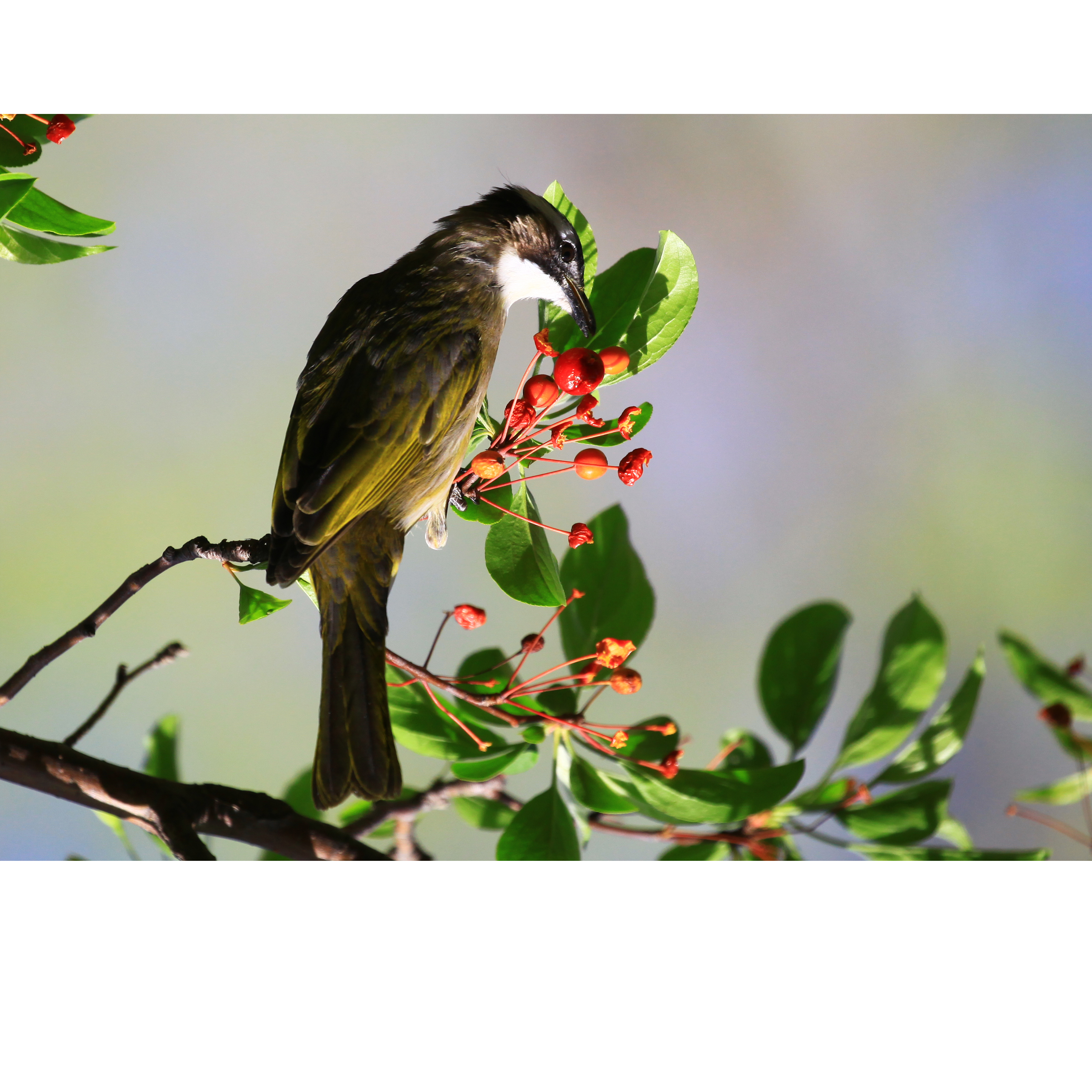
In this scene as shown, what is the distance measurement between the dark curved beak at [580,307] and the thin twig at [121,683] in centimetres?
43

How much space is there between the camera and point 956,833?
85cm

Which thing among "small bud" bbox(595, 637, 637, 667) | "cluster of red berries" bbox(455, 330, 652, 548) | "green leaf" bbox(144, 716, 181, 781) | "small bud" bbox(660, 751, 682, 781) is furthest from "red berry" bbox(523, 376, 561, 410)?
"green leaf" bbox(144, 716, 181, 781)

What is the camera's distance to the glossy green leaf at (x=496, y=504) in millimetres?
667

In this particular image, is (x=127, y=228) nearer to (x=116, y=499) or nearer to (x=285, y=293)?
(x=285, y=293)

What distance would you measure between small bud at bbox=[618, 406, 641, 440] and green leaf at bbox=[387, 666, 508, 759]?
0.28 m

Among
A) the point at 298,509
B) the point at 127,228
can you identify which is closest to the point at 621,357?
the point at 298,509

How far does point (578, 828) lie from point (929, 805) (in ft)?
1.08

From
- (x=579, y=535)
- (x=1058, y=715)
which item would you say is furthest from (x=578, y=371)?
(x=1058, y=715)

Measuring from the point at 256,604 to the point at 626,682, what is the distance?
30 cm

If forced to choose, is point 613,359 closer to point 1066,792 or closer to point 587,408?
point 587,408

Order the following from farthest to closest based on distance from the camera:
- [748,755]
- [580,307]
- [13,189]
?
[748,755], [580,307], [13,189]

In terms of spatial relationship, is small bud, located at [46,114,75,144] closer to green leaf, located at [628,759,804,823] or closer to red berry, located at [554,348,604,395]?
red berry, located at [554,348,604,395]

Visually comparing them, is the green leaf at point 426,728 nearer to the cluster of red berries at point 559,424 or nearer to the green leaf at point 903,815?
the cluster of red berries at point 559,424

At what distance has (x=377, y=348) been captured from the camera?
71cm
